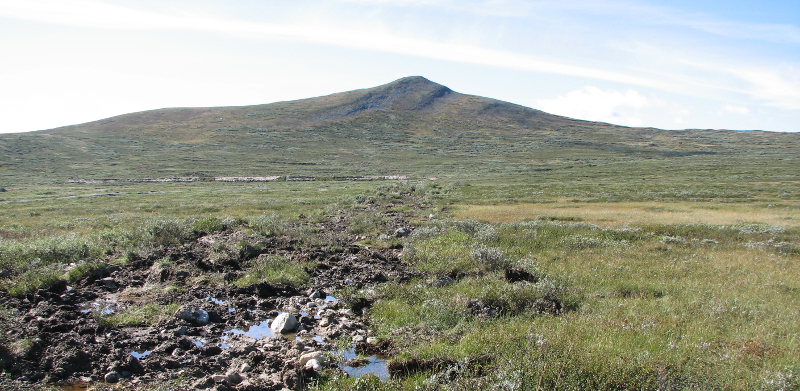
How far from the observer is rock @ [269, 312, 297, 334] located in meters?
8.77

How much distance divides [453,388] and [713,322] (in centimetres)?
568

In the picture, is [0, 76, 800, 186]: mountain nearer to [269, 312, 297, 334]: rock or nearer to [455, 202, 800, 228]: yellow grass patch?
[455, 202, 800, 228]: yellow grass patch

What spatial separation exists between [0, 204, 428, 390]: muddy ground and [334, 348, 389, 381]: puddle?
34 mm

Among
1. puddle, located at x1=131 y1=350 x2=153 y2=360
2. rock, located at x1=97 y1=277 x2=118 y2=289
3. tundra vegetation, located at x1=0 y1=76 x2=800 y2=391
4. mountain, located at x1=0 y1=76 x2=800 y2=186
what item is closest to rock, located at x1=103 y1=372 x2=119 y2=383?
tundra vegetation, located at x1=0 y1=76 x2=800 y2=391

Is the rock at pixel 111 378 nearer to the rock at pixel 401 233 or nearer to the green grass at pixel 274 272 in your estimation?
the green grass at pixel 274 272

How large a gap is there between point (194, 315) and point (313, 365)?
3679mm

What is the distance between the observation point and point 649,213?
1133 inches

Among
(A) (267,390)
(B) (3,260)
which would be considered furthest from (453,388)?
(B) (3,260)

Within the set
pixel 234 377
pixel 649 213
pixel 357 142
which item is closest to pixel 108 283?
pixel 234 377

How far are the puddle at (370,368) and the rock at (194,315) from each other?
3.20 meters

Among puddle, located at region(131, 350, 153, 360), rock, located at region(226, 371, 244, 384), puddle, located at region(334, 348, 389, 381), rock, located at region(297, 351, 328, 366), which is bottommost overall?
puddle, located at region(334, 348, 389, 381)

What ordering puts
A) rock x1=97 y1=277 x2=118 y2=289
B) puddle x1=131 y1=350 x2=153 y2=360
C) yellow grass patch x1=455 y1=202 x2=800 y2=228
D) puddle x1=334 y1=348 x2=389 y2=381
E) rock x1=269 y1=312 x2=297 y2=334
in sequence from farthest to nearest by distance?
yellow grass patch x1=455 y1=202 x2=800 y2=228 → rock x1=97 y1=277 x2=118 y2=289 → rock x1=269 y1=312 x2=297 y2=334 → puddle x1=131 y1=350 x2=153 y2=360 → puddle x1=334 y1=348 x2=389 y2=381

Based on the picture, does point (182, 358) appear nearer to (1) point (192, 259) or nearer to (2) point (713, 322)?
(1) point (192, 259)

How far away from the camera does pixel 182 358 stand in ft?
23.8
